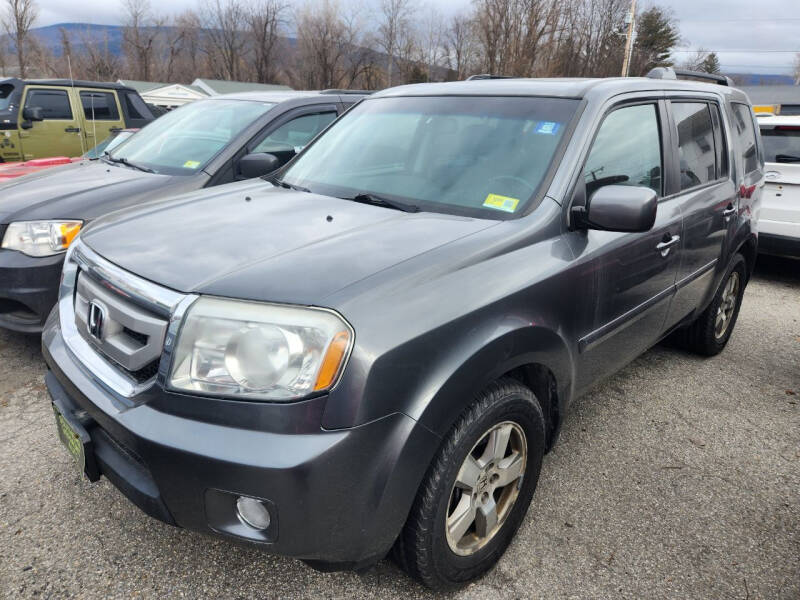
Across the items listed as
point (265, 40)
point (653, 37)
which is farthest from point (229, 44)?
point (653, 37)

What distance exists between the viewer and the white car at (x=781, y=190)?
5.96 metres

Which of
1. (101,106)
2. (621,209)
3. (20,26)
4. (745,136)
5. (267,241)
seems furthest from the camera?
(20,26)

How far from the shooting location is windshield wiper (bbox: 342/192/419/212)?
244cm

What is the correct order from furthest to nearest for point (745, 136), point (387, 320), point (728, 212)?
point (745, 136) → point (728, 212) → point (387, 320)

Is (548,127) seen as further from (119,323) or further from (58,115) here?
(58,115)

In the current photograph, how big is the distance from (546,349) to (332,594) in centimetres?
116

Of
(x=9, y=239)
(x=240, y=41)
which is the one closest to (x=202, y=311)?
(x=9, y=239)

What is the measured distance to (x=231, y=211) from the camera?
8.09ft

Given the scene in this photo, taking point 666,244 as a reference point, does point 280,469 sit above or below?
below

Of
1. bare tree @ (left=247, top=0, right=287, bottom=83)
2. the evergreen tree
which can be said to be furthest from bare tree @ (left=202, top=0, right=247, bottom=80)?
the evergreen tree

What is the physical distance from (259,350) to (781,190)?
6.33 meters

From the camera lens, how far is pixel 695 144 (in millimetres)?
3365

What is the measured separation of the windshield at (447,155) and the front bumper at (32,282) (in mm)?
1573

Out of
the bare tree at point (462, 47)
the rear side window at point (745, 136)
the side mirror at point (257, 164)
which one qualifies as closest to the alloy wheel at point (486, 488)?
the side mirror at point (257, 164)
